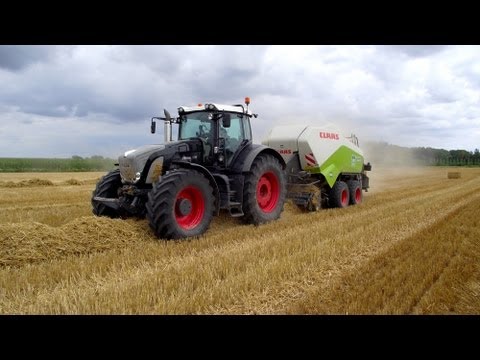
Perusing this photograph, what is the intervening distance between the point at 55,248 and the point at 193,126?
3471mm

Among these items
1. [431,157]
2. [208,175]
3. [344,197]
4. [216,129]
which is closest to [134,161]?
[208,175]

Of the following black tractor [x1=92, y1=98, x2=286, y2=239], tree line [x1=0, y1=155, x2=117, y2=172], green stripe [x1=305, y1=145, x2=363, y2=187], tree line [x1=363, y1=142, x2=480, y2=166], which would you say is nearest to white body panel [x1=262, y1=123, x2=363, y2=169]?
green stripe [x1=305, y1=145, x2=363, y2=187]

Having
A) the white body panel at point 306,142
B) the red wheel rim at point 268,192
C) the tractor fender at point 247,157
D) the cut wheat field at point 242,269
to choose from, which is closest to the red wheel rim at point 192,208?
the cut wheat field at point 242,269

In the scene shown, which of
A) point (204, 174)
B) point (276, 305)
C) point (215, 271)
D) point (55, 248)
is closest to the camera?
point (276, 305)

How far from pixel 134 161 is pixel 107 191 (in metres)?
1.14

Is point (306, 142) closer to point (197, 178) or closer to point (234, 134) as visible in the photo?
point (234, 134)

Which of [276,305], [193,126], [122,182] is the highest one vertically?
[193,126]

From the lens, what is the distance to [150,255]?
528cm

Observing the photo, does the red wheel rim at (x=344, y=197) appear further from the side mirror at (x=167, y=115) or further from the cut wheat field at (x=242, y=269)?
the side mirror at (x=167, y=115)

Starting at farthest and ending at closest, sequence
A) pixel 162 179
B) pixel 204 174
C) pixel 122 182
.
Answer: pixel 122 182
pixel 204 174
pixel 162 179

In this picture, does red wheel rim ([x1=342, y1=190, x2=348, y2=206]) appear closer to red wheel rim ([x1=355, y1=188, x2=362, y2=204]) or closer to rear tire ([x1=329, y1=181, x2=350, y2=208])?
rear tire ([x1=329, y1=181, x2=350, y2=208])

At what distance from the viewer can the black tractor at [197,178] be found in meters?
5.92

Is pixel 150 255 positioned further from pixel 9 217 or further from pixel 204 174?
pixel 9 217

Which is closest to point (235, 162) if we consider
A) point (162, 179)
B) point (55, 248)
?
point (162, 179)
